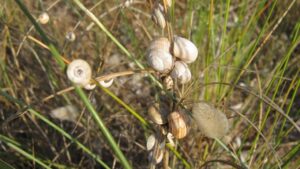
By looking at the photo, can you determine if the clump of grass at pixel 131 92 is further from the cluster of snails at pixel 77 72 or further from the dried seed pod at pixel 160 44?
the cluster of snails at pixel 77 72

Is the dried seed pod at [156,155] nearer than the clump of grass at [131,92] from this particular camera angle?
Yes

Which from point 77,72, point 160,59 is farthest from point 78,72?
point 160,59

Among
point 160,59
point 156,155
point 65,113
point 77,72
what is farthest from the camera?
point 65,113

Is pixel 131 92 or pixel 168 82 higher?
pixel 131 92

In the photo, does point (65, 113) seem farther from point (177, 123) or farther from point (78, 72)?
point (78, 72)

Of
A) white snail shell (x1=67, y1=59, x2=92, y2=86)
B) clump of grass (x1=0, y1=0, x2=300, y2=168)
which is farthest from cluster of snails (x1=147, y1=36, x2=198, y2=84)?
clump of grass (x1=0, y1=0, x2=300, y2=168)

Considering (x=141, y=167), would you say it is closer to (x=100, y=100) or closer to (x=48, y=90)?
(x=100, y=100)

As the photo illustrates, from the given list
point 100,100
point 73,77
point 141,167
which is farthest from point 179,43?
point 100,100

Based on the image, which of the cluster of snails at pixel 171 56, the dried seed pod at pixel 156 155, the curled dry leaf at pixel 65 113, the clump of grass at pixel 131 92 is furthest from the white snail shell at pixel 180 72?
the curled dry leaf at pixel 65 113
